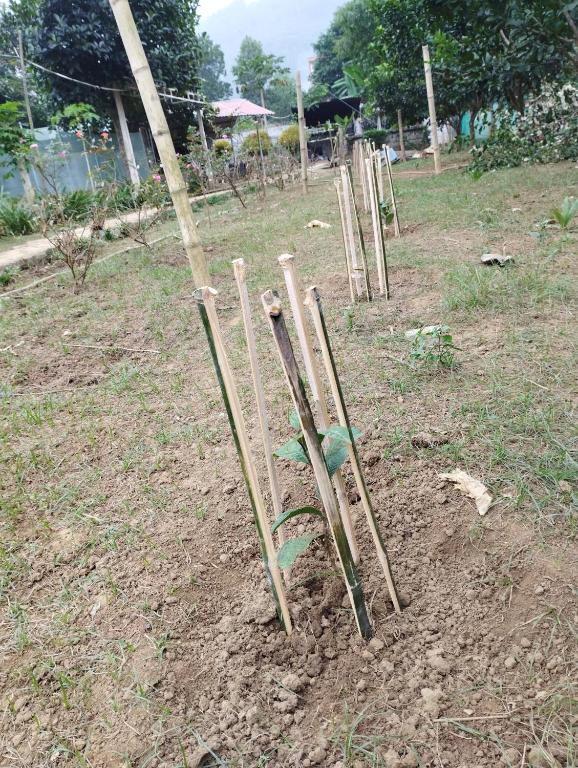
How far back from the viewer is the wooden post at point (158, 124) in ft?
6.72

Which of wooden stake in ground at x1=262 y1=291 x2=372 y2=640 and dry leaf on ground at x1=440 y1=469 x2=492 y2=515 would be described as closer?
wooden stake in ground at x1=262 y1=291 x2=372 y2=640

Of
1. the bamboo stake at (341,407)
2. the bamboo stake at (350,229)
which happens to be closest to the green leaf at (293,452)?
the bamboo stake at (341,407)

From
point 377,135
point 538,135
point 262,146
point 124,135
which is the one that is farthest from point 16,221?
point 377,135

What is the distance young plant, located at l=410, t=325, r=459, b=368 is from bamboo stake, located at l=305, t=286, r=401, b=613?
1.45 meters

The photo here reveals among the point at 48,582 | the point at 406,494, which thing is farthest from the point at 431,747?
the point at 48,582

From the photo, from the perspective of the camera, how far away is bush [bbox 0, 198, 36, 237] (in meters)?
9.64

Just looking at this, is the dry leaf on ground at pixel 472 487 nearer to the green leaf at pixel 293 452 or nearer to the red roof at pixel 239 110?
the green leaf at pixel 293 452

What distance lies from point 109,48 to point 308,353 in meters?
15.5

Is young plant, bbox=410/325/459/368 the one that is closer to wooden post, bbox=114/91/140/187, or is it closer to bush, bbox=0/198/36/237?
bush, bbox=0/198/36/237

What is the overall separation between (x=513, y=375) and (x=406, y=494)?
3.30ft

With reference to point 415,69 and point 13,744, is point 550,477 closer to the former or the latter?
point 13,744

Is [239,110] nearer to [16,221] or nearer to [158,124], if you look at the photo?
[16,221]

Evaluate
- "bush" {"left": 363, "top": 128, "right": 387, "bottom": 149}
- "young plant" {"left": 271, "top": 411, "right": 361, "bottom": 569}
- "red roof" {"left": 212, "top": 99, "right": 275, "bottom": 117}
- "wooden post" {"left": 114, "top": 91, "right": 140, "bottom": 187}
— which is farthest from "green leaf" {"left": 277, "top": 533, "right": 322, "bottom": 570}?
"bush" {"left": 363, "top": 128, "right": 387, "bottom": 149}

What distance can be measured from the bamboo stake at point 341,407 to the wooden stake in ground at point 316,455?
0.09 m
